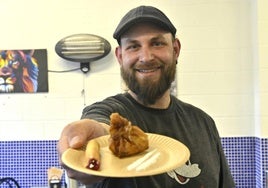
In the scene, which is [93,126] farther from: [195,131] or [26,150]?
[26,150]

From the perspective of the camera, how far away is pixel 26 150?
2.42 metres

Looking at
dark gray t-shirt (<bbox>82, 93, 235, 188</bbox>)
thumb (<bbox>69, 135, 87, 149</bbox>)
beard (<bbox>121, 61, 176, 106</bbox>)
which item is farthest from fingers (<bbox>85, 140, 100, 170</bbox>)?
beard (<bbox>121, 61, 176, 106</bbox>)

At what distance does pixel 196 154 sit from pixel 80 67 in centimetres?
143

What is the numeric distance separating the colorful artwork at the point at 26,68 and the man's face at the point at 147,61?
1357 mm

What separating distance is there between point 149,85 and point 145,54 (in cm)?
11

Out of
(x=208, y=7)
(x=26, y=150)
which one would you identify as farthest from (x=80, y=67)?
(x=208, y=7)

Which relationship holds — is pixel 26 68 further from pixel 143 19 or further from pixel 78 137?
pixel 78 137

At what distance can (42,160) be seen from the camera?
2418 mm

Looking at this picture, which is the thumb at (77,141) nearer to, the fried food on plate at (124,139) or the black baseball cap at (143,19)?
the fried food on plate at (124,139)

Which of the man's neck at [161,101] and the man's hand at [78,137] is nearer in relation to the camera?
the man's hand at [78,137]

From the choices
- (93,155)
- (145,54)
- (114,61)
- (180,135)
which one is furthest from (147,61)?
(114,61)

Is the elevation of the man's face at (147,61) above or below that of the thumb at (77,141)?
above

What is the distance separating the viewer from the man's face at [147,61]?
1.13 metres

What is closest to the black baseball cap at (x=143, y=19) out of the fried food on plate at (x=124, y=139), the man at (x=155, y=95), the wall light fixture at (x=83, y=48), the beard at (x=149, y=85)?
the man at (x=155, y=95)
